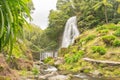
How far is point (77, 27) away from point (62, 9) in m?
8.85

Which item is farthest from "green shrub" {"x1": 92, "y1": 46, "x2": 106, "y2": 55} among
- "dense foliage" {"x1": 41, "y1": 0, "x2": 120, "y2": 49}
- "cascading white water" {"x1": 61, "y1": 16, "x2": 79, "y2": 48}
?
"cascading white water" {"x1": 61, "y1": 16, "x2": 79, "y2": 48}

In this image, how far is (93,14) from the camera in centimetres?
3481

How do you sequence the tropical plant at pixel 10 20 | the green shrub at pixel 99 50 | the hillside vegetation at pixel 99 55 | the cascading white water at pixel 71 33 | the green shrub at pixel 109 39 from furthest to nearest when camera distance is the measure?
1. the cascading white water at pixel 71 33
2. the green shrub at pixel 109 39
3. the green shrub at pixel 99 50
4. the hillside vegetation at pixel 99 55
5. the tropical plant at pixel 10 20

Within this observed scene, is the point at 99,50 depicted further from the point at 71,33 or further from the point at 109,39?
the point at 71,33

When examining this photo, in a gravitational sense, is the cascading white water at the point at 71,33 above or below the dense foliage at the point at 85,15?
below

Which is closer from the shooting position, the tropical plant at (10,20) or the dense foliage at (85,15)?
the tropical plant at (10,20)

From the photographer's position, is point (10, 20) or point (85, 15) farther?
point (85, 15)

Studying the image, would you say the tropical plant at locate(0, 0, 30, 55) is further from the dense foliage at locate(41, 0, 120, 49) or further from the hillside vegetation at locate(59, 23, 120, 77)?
the dense foliage at locate(41, 0, 120, 49)

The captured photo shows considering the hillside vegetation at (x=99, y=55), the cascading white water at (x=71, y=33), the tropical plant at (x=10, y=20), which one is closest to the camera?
the tropical plant at (x=10, y=20)

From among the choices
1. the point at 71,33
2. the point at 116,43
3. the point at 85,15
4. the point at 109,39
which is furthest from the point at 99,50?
the point at 85,15

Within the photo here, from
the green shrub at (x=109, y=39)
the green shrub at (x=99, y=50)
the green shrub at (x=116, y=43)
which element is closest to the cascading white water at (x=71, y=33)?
the green shrub at (x=109, y=39)

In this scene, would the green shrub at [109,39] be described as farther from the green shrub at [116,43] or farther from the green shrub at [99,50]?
the green shrub at [99,50]

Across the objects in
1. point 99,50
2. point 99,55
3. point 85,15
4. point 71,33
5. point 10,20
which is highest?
point 85,15

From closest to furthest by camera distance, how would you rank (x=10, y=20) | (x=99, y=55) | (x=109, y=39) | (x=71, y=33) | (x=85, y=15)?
(x=10, y=20) → (x=99, y=55) → (x=109, y=39) → (x=85, y=15) → (x=71, y=33)
